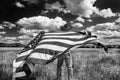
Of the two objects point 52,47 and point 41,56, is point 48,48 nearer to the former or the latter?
point 52,47

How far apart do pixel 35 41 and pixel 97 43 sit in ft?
5.21

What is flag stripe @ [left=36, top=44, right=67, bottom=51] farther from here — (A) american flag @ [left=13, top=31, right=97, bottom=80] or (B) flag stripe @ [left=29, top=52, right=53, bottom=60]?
(B) flag stripe @ [left=29, top=52, right=53, bottom=60]

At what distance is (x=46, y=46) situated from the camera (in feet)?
11.7

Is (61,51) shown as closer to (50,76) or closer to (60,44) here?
(60,44)

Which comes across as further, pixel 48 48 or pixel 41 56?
pixel 48 48

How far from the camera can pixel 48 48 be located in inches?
138

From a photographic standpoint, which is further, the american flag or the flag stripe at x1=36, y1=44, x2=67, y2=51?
the flag stripe at x1=36, y1=44, x2=67, y2=51

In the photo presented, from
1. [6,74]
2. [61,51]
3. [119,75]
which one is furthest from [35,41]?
[119,75]

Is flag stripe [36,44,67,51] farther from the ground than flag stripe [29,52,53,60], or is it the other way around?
flag stripe [36,44,67,51]

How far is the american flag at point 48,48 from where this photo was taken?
133 inches

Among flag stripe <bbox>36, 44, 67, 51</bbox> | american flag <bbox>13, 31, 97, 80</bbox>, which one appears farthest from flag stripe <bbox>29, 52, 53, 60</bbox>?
flag stripe <bbox>36, 44, 67, 51</bbox>

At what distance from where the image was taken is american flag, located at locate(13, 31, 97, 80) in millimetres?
3391

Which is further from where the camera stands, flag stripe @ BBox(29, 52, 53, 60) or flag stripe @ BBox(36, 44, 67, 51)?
flag stripe @ BBox(36, 44, 67, 51)

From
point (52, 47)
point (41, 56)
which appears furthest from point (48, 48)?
point (41, 56)
